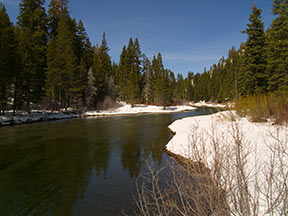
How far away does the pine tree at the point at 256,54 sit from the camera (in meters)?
19.2

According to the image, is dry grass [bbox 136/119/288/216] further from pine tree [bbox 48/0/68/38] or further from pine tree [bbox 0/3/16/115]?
pine tree [bbox 48/0/68/38]

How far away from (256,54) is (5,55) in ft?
96.1

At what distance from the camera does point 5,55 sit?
19.7 metres

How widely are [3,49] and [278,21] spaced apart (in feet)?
104

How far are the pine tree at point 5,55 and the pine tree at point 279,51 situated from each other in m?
29.5

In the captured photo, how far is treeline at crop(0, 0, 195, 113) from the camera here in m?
20.9

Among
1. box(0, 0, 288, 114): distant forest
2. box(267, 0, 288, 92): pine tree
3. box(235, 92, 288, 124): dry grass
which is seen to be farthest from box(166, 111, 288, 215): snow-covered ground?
box(267, 0, 288, 92): pine tree

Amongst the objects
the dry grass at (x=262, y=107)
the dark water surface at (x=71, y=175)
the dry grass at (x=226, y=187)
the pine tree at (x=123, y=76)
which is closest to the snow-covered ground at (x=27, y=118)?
the dark water surface at (x=71, y=175)

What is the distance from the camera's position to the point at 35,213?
459cm

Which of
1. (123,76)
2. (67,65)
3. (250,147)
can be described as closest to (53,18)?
(67,65)

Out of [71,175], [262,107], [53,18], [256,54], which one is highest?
[53,18]

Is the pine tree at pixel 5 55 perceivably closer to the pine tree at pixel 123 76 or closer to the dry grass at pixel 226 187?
the dry grass at pixel 226 187

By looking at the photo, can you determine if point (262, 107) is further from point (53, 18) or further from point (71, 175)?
point (53, 18)

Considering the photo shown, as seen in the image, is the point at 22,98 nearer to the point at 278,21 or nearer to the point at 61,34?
the point at 61,34
